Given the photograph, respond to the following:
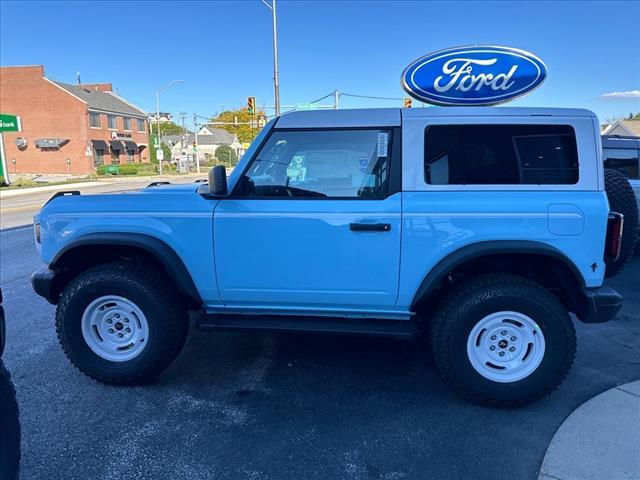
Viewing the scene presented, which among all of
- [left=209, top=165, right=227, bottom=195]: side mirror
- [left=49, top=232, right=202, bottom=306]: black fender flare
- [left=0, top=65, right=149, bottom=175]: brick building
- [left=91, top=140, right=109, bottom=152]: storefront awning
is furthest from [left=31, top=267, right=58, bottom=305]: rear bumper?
[left=91, top=140, right=109, bottom=152]: storefront awning

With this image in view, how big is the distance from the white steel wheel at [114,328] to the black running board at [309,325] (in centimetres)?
50

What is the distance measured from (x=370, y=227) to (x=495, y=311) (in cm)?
101

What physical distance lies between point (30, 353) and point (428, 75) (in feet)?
14.5

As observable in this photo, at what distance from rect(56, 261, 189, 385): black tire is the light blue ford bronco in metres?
0.01

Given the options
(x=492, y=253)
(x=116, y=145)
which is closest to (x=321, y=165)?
(x=492, y=253)

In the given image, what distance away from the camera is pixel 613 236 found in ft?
10.1

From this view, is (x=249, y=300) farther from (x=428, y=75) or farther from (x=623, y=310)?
(x=623, y=310)

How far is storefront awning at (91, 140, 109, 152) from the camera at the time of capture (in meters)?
46.5

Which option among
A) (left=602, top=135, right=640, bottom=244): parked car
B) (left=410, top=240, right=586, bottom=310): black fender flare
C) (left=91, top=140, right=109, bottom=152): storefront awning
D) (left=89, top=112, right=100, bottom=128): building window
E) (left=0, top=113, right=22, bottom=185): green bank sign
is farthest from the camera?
(left=91, top=140, right=109, bottom=152): storefront awning

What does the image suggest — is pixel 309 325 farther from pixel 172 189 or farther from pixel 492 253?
pixel 172 189

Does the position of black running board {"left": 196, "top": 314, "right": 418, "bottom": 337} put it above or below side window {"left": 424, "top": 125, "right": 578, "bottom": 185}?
below

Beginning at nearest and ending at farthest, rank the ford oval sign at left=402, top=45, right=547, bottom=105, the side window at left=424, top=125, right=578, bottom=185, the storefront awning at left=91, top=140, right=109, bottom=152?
the side window at left=424, top=125, right=578, bottom=185
the ford oval sign at left=402, top=45, right=547, bottom=105
the storefront awning at left=91, top=140, right=109, bottom=152

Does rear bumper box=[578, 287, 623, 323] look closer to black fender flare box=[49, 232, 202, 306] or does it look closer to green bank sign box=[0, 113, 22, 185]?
black fender flare box=[49, 232, 202, 306]

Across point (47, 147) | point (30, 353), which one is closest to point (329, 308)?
point (30, 353)
